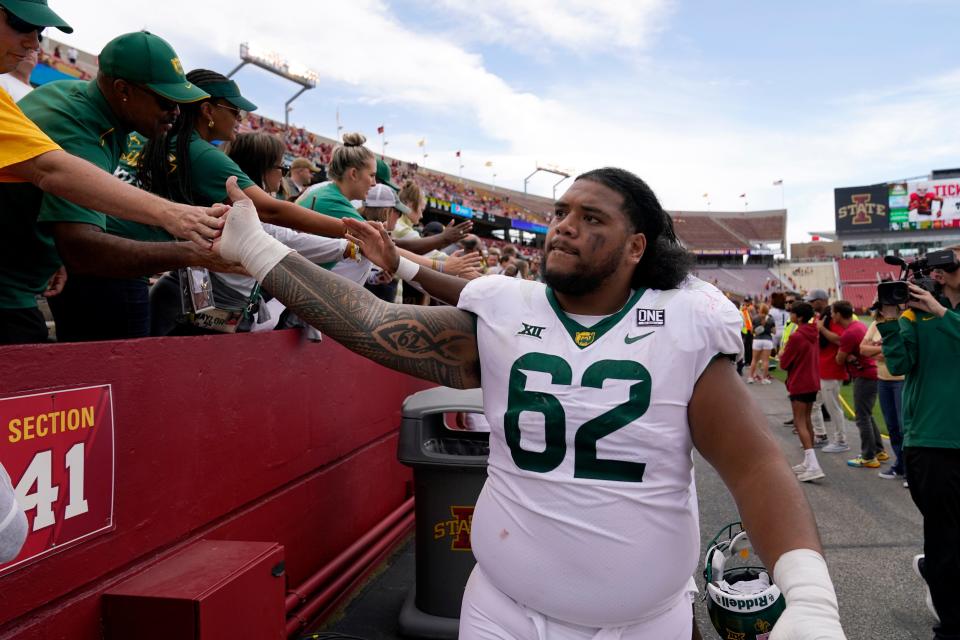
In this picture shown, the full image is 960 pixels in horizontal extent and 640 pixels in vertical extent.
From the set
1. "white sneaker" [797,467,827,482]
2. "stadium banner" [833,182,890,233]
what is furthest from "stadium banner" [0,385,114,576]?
"stadium banner" [833,182,890,233]

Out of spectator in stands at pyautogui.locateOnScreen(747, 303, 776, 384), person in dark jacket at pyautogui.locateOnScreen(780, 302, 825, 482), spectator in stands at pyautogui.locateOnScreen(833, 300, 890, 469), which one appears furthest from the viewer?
spectator in stands at pyautogui.locateOnScreen(747, 303, 776, 384)

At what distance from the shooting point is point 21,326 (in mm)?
2326

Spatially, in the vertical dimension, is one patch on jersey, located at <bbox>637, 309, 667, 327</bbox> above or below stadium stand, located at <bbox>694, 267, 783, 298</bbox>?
below

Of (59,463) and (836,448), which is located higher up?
(59,463)

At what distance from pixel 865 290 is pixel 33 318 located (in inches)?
2884

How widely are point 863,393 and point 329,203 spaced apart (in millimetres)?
6960

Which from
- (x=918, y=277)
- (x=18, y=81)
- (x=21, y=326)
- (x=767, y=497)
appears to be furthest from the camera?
(x=918, y=277)

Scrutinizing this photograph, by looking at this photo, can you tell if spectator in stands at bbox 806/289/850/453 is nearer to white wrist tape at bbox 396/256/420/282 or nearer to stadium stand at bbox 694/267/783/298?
white wrist tape at bbox 396/256/420/282

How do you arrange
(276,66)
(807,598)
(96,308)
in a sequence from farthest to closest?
(276,66)
(96,308)
(807,598)

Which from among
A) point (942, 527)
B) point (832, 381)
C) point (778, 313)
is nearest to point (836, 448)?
point (832, 381)

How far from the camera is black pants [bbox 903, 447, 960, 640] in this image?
11.7 ft

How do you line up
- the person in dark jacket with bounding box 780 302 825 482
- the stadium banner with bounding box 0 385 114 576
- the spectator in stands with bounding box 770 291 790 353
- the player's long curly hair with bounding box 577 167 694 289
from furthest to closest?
1. the spectator in stands with bounding box 770 291 790 353
2. the person in dark jacket with bounding box 780 302 825 482
3. the player's long curly hair with bounding box 577 167 694 289
4. the stadium banner with bounding box 0 385 114 576

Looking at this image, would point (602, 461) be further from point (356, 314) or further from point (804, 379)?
point (804, 379)

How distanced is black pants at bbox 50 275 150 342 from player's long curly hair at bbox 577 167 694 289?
6.13 ft
